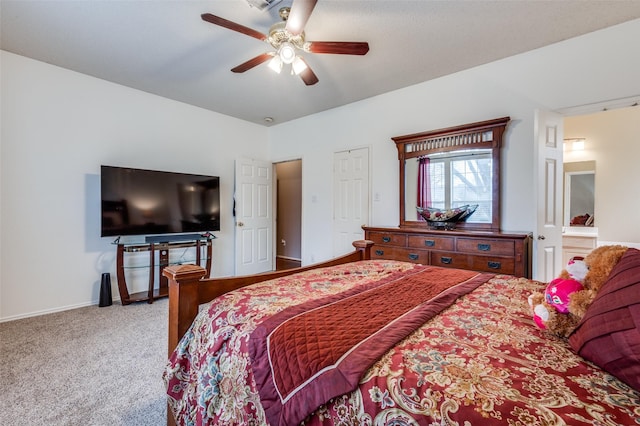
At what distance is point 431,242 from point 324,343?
2464 mm

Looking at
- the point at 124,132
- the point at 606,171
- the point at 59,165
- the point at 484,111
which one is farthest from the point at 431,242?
the point at 59,165

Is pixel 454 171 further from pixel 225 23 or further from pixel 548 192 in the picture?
pixel 225 23

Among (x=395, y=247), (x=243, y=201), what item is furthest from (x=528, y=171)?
(x=243, y=201)

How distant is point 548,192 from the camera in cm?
282

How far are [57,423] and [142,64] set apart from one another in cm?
322

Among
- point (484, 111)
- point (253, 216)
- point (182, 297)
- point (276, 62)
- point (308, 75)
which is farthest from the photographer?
point (253, 216)

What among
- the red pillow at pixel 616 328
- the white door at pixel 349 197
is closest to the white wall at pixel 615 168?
the white door at pixel 349 197

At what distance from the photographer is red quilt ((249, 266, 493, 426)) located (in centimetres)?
76

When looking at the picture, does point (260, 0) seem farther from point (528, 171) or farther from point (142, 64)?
point (528, 171)

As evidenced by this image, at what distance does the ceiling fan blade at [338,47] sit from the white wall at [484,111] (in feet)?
5.38

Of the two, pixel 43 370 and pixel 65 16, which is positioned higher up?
pixel 65 16

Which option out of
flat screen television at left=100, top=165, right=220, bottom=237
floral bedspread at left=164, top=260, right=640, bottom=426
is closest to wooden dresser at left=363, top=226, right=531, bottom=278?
floral bedspread at left=164, top=260, right=640, bottom=426

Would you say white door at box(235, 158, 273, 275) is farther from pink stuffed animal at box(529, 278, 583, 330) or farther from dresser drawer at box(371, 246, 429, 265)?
pink stuffed animal at box(529, 278, 583, 330)

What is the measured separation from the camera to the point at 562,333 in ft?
3.07
